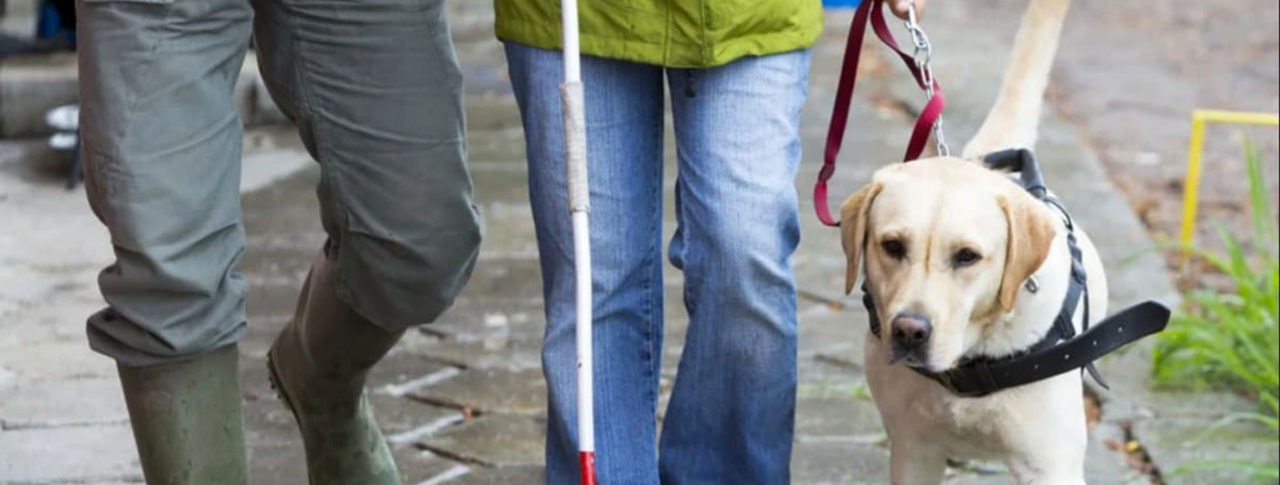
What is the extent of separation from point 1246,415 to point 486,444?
173 centimetres

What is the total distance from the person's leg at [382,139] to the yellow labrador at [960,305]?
0.68 metres

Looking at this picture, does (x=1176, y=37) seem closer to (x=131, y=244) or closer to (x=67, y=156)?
(x=67, y=156)

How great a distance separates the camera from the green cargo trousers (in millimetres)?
3055

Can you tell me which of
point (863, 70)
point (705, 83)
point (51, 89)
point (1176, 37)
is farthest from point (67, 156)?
point (1176, 37)

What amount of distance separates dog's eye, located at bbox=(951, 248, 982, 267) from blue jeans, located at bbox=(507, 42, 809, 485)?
0.36m

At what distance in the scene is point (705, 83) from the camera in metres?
3.45

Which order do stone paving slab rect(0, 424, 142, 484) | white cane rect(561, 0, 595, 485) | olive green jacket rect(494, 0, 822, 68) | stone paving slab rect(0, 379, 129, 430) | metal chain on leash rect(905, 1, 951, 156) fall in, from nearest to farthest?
white cane rect(561, 0, 595, 485) < olive green jacket rect(494, 0, 822, 68) < metal chain on leash rect(905, 1, 951, 156) < stone paving slab rect(0, 424, 142, 484) < stone paving slab rect(0, 379, 129, 430)

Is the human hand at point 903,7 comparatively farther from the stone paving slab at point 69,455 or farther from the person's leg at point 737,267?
the stone paving slab at point 69,455

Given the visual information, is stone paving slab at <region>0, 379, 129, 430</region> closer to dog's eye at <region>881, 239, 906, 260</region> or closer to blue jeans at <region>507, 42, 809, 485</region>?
blue jeans at <region>507, 42, 809, 485</region>

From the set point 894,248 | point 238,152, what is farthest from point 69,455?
point 894,248

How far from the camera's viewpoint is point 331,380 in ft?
12.4

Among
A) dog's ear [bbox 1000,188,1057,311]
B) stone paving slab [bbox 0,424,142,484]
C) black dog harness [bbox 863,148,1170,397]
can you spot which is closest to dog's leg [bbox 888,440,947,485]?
black dog harness [bbox 863,148,1170,397]

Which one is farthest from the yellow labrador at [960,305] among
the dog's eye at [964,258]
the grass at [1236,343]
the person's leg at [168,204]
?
the grass at [1236,343]

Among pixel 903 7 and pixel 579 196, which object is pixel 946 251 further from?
pixel 579 196
